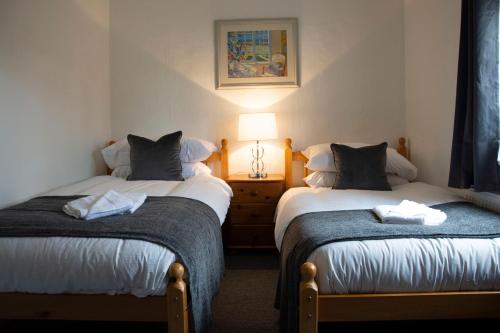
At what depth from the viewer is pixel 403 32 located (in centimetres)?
330

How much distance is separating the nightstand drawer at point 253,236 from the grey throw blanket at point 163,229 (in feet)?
2.99

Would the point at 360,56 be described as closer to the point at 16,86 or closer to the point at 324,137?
the point at 324,137

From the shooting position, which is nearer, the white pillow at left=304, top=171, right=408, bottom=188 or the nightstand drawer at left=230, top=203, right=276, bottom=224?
the white pillow at left=304, top=171, right=408, bottom=188

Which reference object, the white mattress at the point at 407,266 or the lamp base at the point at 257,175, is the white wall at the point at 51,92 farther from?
the white mattress at the point at 407,266

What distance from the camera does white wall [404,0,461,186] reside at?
2.63m

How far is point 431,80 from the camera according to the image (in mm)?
2891

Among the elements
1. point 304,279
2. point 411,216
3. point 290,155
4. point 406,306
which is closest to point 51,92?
point 290,155

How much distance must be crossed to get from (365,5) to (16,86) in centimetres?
274

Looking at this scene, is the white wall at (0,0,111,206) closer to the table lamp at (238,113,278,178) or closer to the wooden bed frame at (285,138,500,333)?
the table lamp at (238,113,278,178)

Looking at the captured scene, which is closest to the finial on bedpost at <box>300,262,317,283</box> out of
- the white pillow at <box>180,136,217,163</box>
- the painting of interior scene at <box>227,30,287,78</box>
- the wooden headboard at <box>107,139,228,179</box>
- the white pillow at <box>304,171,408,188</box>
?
the white pillow at <box>304,171,408,188</box>

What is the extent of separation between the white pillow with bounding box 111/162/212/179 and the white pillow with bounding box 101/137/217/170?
37 millimetres

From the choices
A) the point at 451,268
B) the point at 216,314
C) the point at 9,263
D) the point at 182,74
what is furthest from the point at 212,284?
the point at 182,74

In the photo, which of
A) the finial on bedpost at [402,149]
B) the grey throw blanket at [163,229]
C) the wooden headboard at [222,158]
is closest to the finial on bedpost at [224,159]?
the wooden headboard at [222,158]

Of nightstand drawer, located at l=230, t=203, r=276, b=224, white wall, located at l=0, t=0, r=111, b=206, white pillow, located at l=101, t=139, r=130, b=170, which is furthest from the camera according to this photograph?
white pillow, located at l=101, t=139, r=130, b=170
